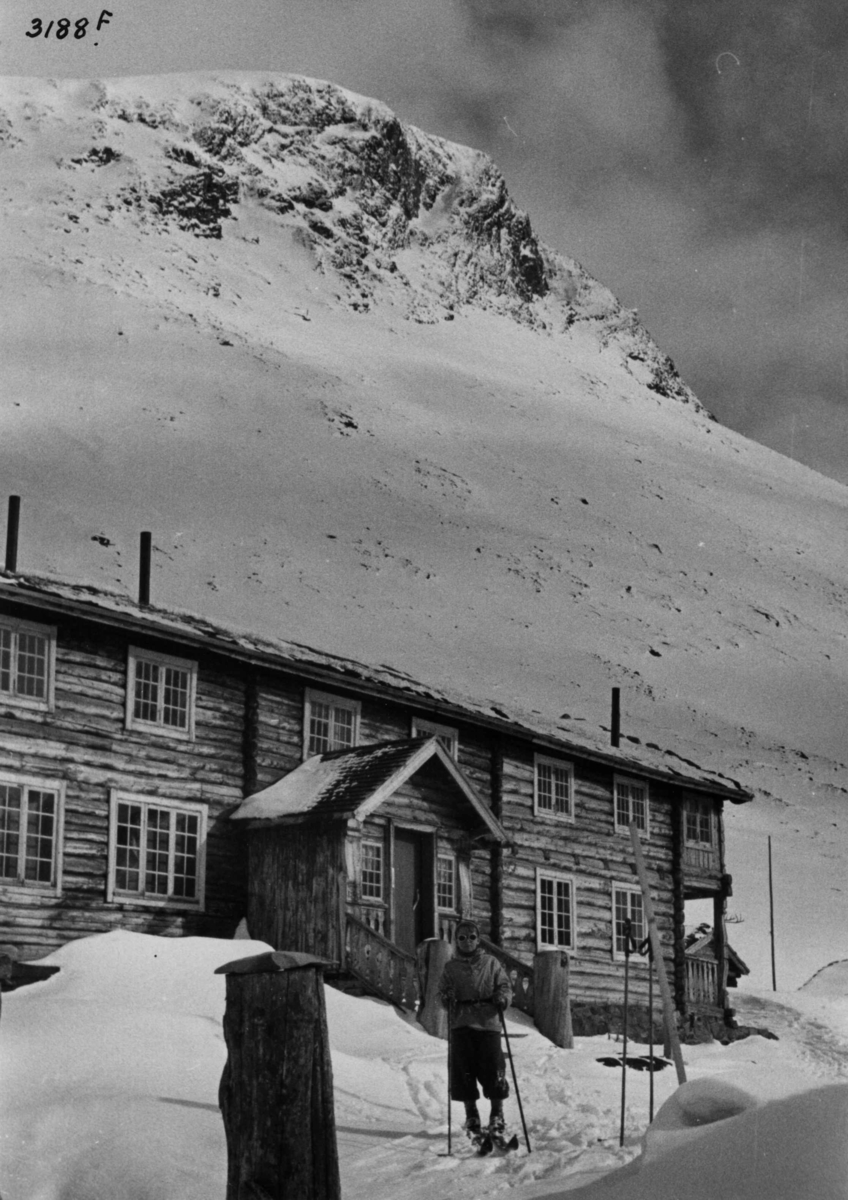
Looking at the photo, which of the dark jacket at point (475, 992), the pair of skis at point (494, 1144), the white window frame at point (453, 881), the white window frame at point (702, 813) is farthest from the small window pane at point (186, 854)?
the white window frame at point (702, 813)

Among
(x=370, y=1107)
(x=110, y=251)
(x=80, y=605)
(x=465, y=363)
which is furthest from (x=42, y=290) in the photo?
(x=370, y=1107)

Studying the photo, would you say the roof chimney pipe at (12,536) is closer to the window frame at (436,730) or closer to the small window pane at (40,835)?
the small window pane at (40,835)

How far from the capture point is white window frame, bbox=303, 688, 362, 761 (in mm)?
26688

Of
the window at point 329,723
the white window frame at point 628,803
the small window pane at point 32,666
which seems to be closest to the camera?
the small window pane at point 32,666

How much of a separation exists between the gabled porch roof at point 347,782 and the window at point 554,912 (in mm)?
4725

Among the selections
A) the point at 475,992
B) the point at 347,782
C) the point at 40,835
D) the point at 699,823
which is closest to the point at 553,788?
the point at 699,823

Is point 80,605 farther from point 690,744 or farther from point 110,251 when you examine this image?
point 110,251

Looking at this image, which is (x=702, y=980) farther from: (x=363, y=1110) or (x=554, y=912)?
(x=363, y=1110)

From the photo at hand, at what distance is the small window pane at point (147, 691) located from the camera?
24219mm

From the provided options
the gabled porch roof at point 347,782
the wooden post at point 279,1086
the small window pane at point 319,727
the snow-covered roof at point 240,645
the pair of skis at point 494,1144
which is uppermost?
the snow-covered roof at point 240,645

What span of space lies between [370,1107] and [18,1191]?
4.79m

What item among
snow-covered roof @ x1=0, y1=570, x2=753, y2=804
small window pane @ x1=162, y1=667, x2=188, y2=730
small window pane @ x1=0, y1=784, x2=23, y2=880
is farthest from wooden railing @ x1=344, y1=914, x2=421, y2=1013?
snow-covered roof @ x1=0, y1=570, x2=753, y2=804

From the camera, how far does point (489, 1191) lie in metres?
9.90

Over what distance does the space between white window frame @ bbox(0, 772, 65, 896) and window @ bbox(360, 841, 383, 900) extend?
15.9 ft
